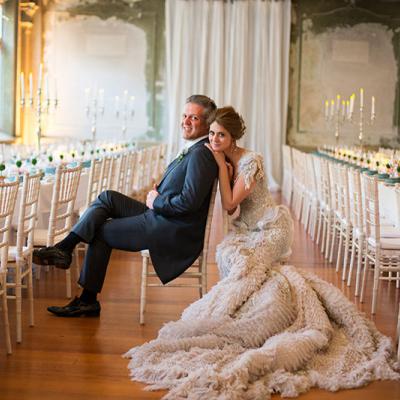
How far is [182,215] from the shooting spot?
4.59 meters

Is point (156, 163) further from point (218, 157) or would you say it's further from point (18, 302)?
point (18, 302)

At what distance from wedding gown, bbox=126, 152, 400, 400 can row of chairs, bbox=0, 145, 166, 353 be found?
31.1 inches

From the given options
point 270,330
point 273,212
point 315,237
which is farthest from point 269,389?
point 315,237

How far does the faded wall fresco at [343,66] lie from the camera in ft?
47.4

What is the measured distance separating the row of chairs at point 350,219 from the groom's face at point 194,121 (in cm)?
125

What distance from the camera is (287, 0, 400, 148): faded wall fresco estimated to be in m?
14.4

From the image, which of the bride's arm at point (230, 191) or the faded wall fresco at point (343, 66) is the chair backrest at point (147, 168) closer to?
the bride's arm at point (230, 191)

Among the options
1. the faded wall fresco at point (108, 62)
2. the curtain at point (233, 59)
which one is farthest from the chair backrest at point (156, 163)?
the faded wall fresco at point (108, 62)

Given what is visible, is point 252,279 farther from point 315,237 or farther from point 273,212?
point 315,237

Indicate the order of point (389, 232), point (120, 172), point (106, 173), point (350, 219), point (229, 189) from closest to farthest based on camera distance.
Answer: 1. point (229, 189)
2. point (389, 232)
3. point (350, 219)
4. point (106, 173)
5. point (120, 172)

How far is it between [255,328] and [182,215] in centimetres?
90

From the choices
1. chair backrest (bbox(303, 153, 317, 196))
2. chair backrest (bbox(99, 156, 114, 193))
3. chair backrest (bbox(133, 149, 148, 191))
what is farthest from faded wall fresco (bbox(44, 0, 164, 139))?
chair backrest (bbox(99, 156, 114, 193))

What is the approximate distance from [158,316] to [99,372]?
1.15 meters

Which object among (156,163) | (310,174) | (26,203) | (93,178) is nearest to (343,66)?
(156,163)
